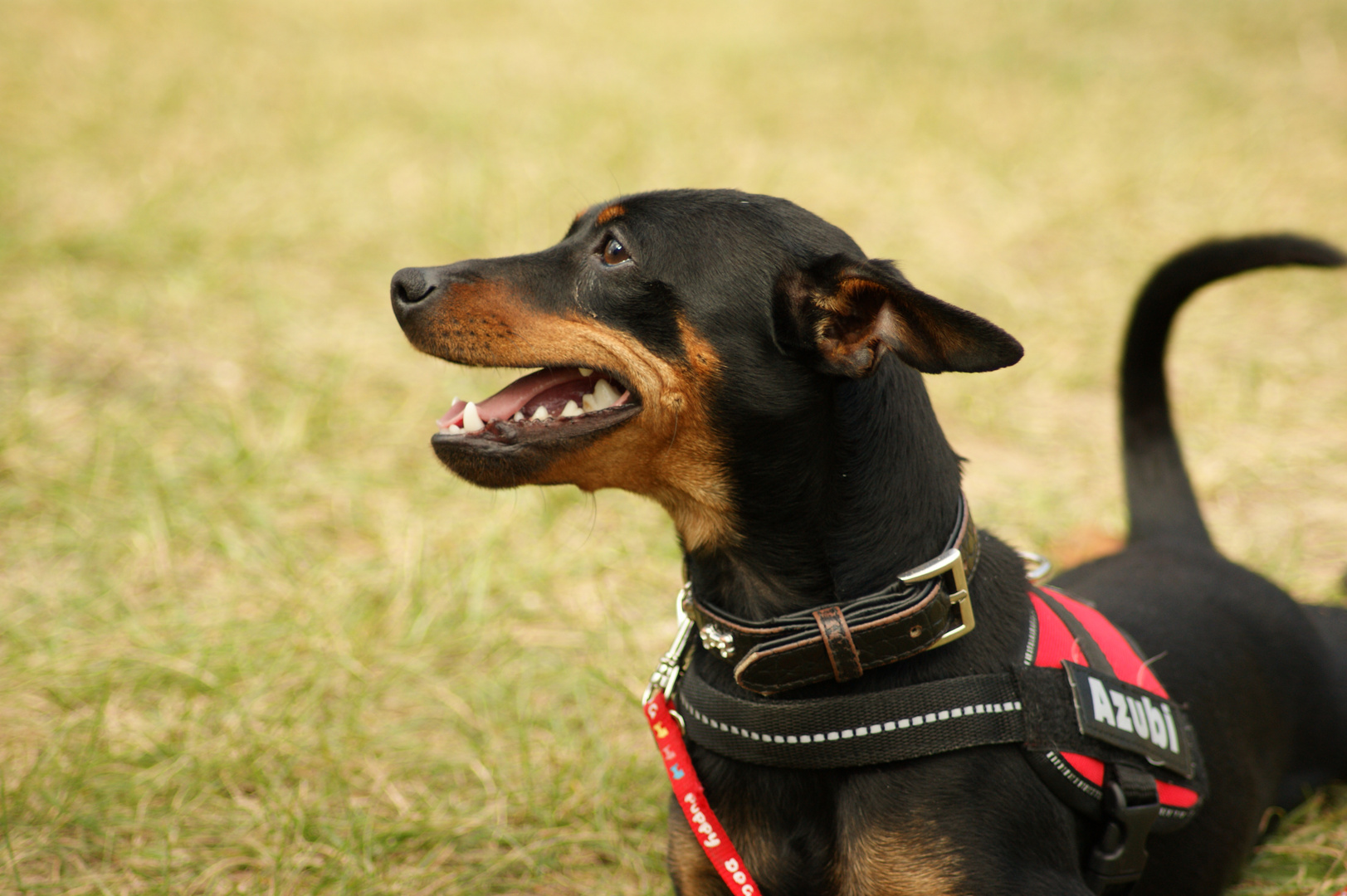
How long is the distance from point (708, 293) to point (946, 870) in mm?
1185

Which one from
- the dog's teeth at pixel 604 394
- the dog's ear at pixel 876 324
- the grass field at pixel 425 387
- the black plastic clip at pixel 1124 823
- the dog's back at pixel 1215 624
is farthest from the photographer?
the grass field at pixel 425 387

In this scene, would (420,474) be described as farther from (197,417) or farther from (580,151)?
(580,151)

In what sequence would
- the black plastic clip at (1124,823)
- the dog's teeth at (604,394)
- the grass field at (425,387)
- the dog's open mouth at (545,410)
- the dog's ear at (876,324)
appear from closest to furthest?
the dog's ear at (876,324) → the black plastic clip at (1124,823) → the dog's open mouth at (545,410) → the dog's teeth at (604,394) → the grass field at (425,387)

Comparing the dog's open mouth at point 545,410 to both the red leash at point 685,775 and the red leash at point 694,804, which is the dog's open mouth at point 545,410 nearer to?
the red leash at point 685,775

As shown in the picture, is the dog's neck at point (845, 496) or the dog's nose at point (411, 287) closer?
the dog's neck at point (845, 496)

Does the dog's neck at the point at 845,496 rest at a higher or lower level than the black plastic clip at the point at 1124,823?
higher

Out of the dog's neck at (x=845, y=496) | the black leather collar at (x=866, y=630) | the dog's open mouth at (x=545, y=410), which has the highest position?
the dog's open mouth at (x=545, y=410)

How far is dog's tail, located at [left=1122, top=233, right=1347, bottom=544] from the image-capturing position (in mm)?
2877

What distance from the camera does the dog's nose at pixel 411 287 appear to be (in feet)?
7.16

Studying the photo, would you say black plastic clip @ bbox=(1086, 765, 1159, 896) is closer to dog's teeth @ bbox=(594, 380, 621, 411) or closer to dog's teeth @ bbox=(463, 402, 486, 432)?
dog's teeth @ bbox=(594, 380, 621, 411)

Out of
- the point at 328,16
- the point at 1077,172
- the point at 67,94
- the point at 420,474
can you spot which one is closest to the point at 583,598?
the point at 420,474

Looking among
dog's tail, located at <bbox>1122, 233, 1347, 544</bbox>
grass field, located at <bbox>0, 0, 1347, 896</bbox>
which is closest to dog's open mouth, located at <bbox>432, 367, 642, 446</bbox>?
grass field, located at <bbox>0, 0, 1347, 896</bbox>

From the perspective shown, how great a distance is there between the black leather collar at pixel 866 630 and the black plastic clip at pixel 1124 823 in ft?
1.43

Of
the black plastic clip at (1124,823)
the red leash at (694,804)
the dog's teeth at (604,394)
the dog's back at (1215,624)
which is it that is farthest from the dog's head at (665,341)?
the dog's back at (1215,624)
